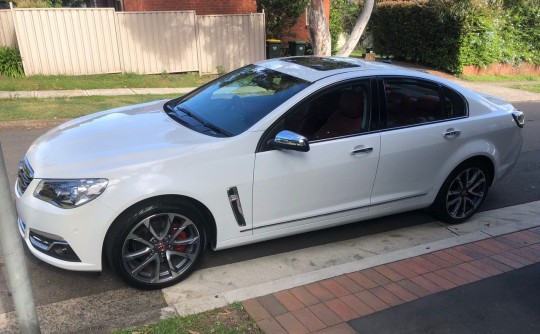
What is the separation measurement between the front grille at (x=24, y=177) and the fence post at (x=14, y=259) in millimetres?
1191

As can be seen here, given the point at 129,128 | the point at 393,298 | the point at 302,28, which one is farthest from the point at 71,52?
the point at 393,298

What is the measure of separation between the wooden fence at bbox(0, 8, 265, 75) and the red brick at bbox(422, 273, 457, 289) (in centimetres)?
1208

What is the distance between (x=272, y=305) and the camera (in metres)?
3.34

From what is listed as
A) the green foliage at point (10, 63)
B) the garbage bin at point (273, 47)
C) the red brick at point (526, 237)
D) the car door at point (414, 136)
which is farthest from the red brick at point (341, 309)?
the garbage bin at point (273, 47)

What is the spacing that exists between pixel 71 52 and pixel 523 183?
38.1ft

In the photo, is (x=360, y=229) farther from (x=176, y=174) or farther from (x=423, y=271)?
(x=176, y=174)

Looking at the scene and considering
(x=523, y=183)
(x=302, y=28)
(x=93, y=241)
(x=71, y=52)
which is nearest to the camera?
(x=93, y=241)

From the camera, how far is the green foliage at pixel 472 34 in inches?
664

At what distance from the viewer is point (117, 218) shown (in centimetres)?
325

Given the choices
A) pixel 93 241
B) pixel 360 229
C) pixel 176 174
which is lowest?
pixel 360 229

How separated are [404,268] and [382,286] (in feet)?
1.28

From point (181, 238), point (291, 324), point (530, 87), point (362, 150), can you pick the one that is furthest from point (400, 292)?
point (530, 87)

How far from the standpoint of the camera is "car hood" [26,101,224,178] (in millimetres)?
3301

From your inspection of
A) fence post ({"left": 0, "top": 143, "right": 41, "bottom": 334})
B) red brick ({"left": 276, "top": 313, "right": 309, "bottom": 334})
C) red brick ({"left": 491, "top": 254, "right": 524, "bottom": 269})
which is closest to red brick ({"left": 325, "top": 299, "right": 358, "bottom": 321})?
red brick ({"left": 276, "top": 313, "right": 309, "bottom": 334})
